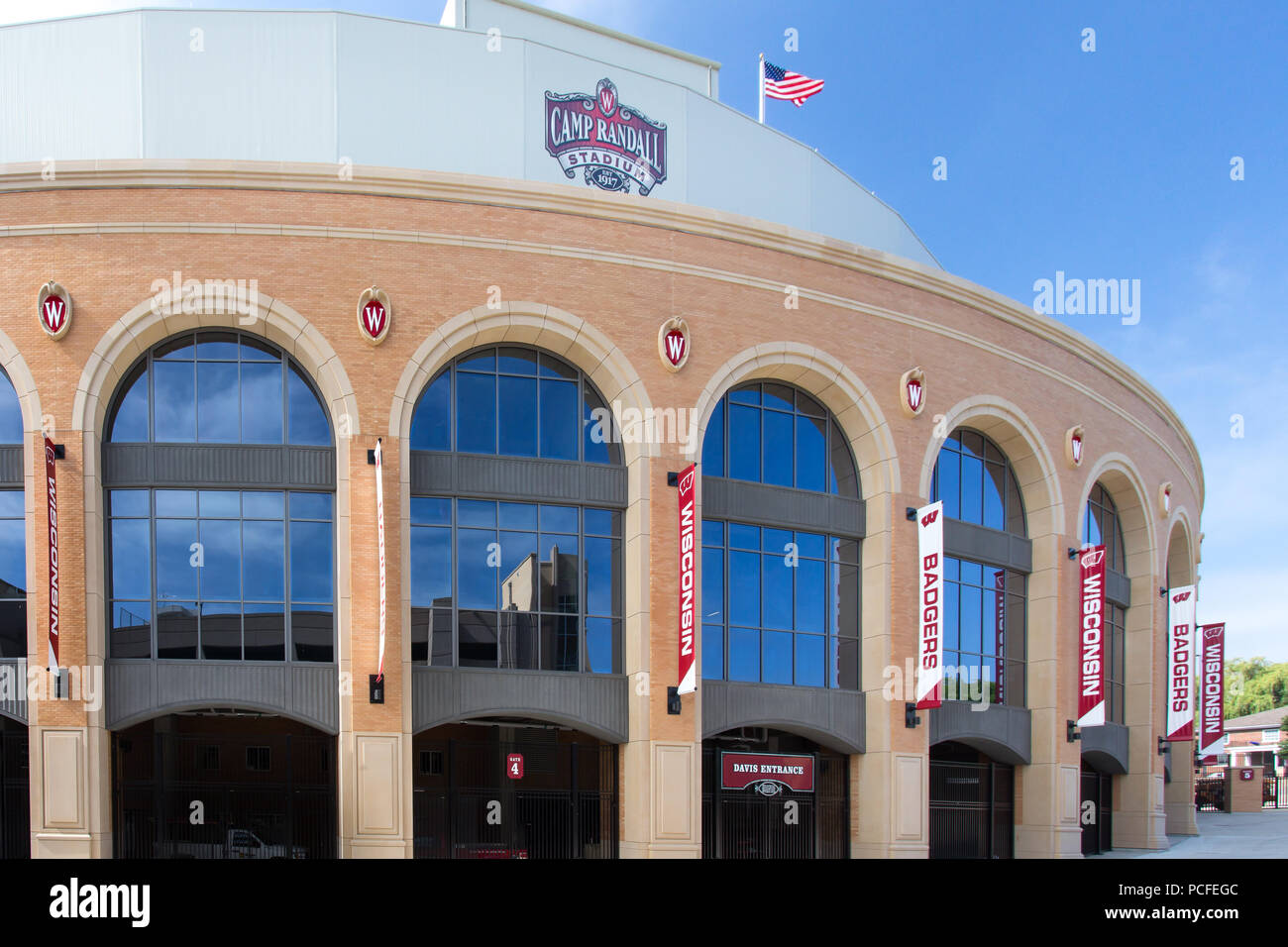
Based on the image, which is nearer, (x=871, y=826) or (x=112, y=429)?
(x=112, y=429)

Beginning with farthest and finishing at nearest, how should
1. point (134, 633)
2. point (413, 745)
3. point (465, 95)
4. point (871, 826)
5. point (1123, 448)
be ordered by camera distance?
point (1123, 448) → point (465, 95) → point (871, 826) → point (413, 745) → point (134, 633)

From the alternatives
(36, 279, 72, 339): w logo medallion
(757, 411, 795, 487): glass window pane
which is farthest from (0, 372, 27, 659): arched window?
(757, 411, 795, 487): glass window pane

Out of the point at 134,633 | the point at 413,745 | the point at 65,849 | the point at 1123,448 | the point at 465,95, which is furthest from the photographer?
the point at 1123,448

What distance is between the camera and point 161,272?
2159cm

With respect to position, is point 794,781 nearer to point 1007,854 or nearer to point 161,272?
point 1007,854

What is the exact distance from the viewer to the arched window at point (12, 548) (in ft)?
70.0

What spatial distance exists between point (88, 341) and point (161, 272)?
1.81 m

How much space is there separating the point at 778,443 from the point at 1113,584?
1346 cm

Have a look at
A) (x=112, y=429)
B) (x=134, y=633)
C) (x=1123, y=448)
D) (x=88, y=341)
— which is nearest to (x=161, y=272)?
(x=88, y=341)

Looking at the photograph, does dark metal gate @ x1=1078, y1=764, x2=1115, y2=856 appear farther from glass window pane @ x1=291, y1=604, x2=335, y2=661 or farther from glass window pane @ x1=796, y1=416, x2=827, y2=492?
glass window pane @ x1=291, y1=604, x2=335, y2=661

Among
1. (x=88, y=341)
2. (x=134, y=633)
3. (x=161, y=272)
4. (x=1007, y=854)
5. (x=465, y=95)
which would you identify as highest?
(x=465, y=95)

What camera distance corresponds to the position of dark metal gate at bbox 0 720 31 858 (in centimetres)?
2177

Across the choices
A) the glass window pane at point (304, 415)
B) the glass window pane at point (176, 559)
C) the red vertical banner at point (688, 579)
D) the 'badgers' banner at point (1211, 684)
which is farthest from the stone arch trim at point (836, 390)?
the 'badgers' banner at point (1211, 684)

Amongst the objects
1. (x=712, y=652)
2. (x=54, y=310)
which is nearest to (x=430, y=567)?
(x=712, y=652)
